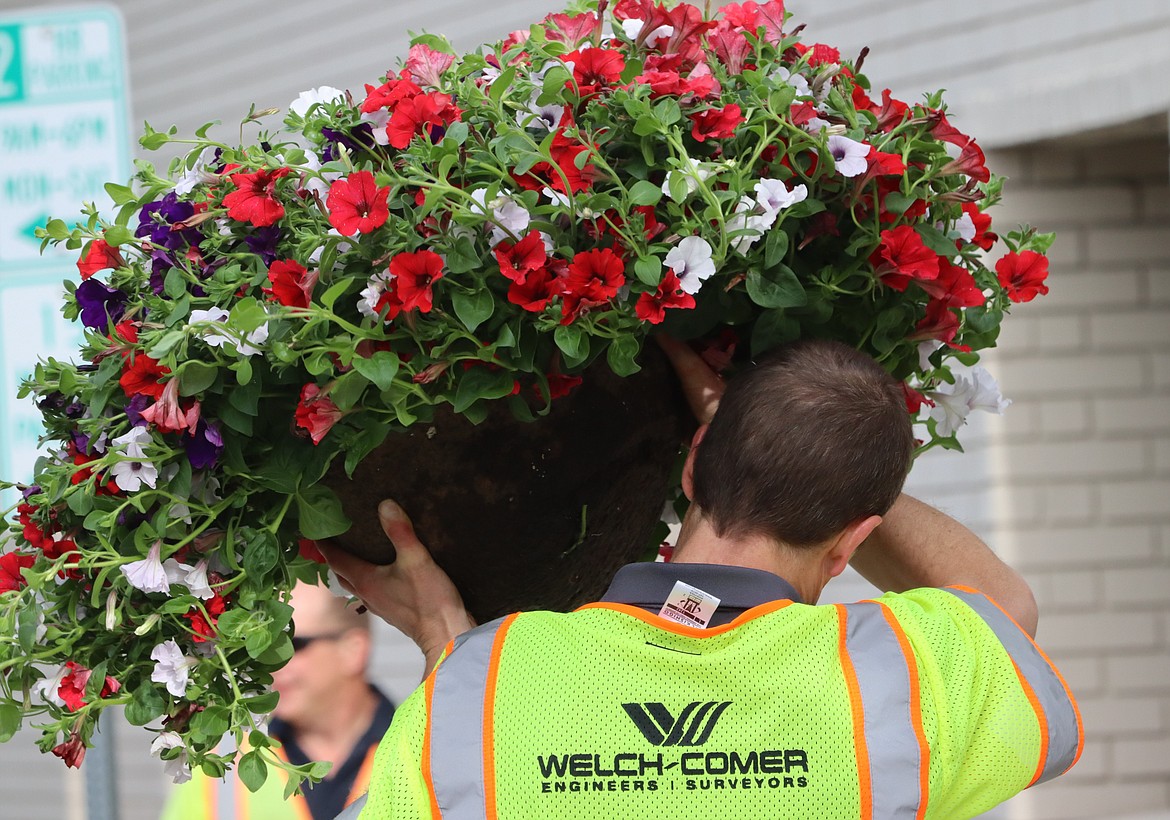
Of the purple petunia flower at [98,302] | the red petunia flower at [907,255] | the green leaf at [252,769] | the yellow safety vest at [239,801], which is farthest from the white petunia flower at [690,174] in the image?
the yellow safety vest at [239,801]

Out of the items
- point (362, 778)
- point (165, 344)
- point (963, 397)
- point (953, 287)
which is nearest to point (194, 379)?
point (165, 344)

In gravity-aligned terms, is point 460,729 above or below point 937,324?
below

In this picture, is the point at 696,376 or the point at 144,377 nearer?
the point at 144,377

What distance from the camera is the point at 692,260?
1432 mm

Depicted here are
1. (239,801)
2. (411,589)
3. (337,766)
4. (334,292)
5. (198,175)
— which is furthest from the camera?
(337,766)

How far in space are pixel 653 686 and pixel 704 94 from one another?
61cm

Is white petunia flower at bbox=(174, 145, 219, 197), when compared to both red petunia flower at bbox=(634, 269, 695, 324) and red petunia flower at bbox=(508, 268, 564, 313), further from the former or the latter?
red petunia flower at bbox=(634, 269, 695, 324)

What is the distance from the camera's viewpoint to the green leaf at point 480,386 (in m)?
1.46

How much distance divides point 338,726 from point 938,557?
235 centimetres

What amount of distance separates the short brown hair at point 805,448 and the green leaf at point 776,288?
8 cm

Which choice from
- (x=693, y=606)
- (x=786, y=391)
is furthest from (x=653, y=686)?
(x=786, y=391)

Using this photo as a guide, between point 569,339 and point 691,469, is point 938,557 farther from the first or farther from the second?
point 569,339

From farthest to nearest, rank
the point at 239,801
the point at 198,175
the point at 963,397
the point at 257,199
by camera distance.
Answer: the point at 239,801
the point at 963,397
the point at 198,175
the point at 257,199

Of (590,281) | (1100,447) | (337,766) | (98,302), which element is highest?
(590,281)
